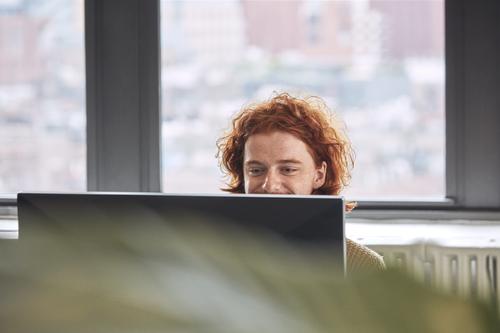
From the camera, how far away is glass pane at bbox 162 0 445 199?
2992mm

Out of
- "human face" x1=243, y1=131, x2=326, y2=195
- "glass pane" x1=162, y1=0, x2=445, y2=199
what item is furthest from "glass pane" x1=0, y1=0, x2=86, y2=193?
"human face" x1=243, y1=131, x2=326, y2=195

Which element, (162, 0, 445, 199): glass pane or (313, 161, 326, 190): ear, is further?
(162, 0, 445, 199): glass pane

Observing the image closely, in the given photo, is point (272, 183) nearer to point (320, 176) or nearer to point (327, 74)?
point (320, 176)

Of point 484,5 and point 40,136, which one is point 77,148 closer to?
point 40,136

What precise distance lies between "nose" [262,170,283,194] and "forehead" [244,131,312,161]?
41 millimetres

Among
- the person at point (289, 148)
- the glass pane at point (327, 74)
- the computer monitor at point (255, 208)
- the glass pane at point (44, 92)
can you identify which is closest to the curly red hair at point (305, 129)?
the person at point (289, 148)

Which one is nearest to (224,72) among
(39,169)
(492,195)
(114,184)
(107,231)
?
(114,184)

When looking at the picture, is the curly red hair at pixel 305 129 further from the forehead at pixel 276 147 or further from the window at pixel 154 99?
the window at pixel 154 99

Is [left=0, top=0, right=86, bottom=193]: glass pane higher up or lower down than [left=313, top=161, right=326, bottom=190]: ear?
higher up

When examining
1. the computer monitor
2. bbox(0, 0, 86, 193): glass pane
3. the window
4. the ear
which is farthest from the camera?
bbox(0, 0, 86, 193): glass pane

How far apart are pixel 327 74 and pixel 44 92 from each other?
3.45ft

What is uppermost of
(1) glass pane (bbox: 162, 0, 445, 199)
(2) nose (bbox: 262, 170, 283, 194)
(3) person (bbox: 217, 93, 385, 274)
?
(1) glass pane (bbox: 162, 0, 445, 199)

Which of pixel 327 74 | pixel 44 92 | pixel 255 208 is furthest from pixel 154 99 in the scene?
pixel 255 208

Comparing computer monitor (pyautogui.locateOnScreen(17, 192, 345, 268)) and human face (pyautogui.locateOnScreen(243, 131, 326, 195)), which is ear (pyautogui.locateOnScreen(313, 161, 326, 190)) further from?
computer monitor (pyautogui.locateOnScreen(17, 192, 345, 268))
